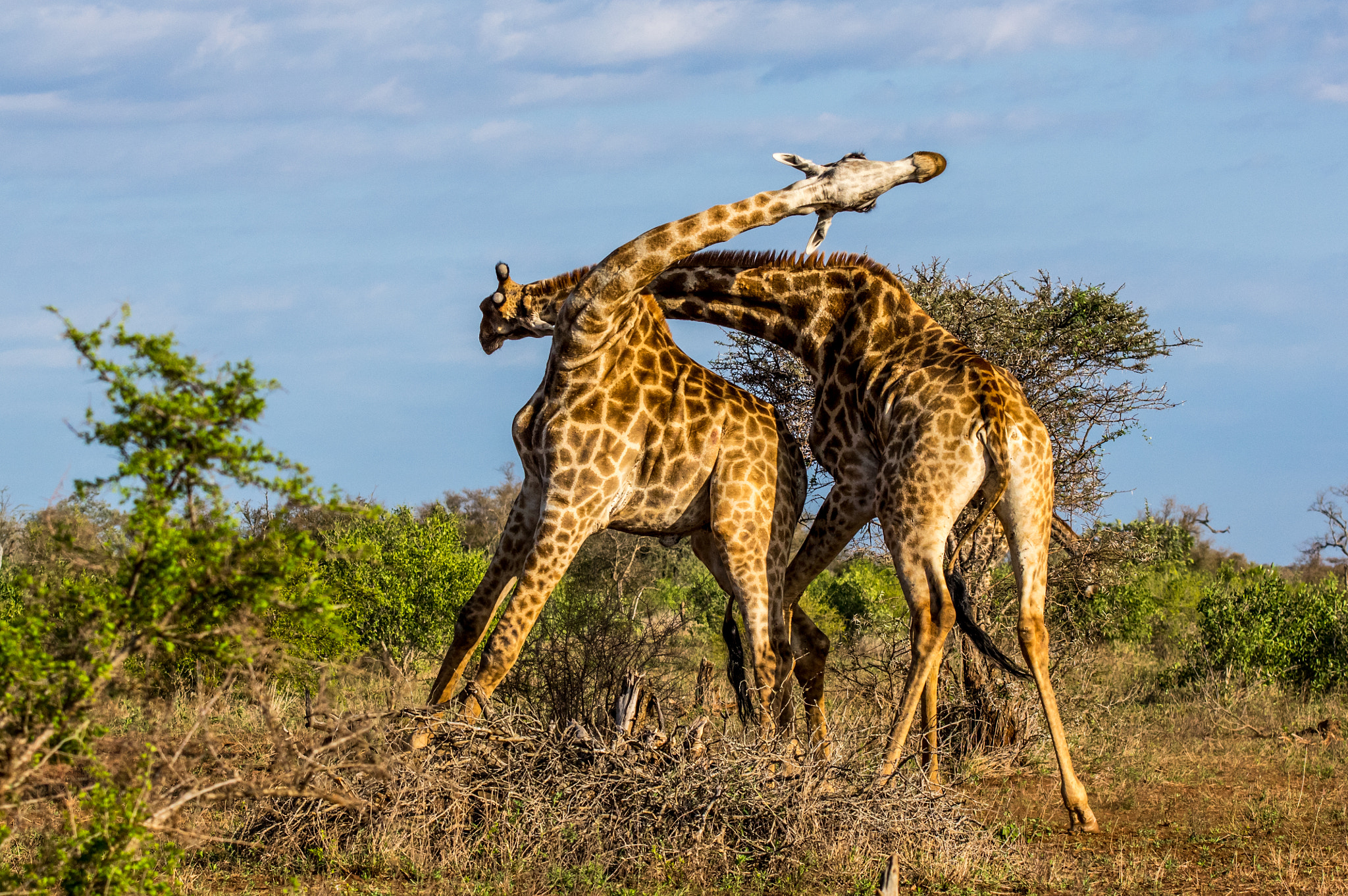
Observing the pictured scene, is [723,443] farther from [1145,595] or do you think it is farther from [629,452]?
[1145,595]

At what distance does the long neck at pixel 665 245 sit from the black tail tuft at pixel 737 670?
2043 mm

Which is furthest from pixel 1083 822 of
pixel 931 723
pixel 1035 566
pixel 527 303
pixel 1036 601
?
pixel 527 303

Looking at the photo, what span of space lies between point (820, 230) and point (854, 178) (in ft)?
1.37

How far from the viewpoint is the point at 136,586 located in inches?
170

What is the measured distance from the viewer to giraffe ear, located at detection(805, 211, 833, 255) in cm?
732

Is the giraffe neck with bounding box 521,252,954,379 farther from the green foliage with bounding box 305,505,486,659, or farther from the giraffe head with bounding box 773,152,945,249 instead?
the green foliage with bounding box 305,505,486,659

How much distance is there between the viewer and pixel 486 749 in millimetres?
6340

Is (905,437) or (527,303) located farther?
(527,303)

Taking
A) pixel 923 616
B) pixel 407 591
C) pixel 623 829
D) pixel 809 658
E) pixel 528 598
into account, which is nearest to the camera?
pixel 623 829

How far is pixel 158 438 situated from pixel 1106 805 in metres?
6.60

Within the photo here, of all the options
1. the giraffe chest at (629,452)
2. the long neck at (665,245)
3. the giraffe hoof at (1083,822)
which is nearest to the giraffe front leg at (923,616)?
the giraffe hoof at (1083,822)

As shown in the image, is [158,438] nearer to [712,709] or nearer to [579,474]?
[579,474]

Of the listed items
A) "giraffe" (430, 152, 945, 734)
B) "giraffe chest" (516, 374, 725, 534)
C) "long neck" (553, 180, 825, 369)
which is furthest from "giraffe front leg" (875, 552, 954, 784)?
"long neck" (553, 180, 825, 369)

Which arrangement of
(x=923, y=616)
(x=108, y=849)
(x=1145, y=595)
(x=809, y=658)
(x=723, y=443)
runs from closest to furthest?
(x=108, y=849) < (x=923, y=616) < (x=723, y=443) < (x=809, y=658) < (x=1145, y=595)
